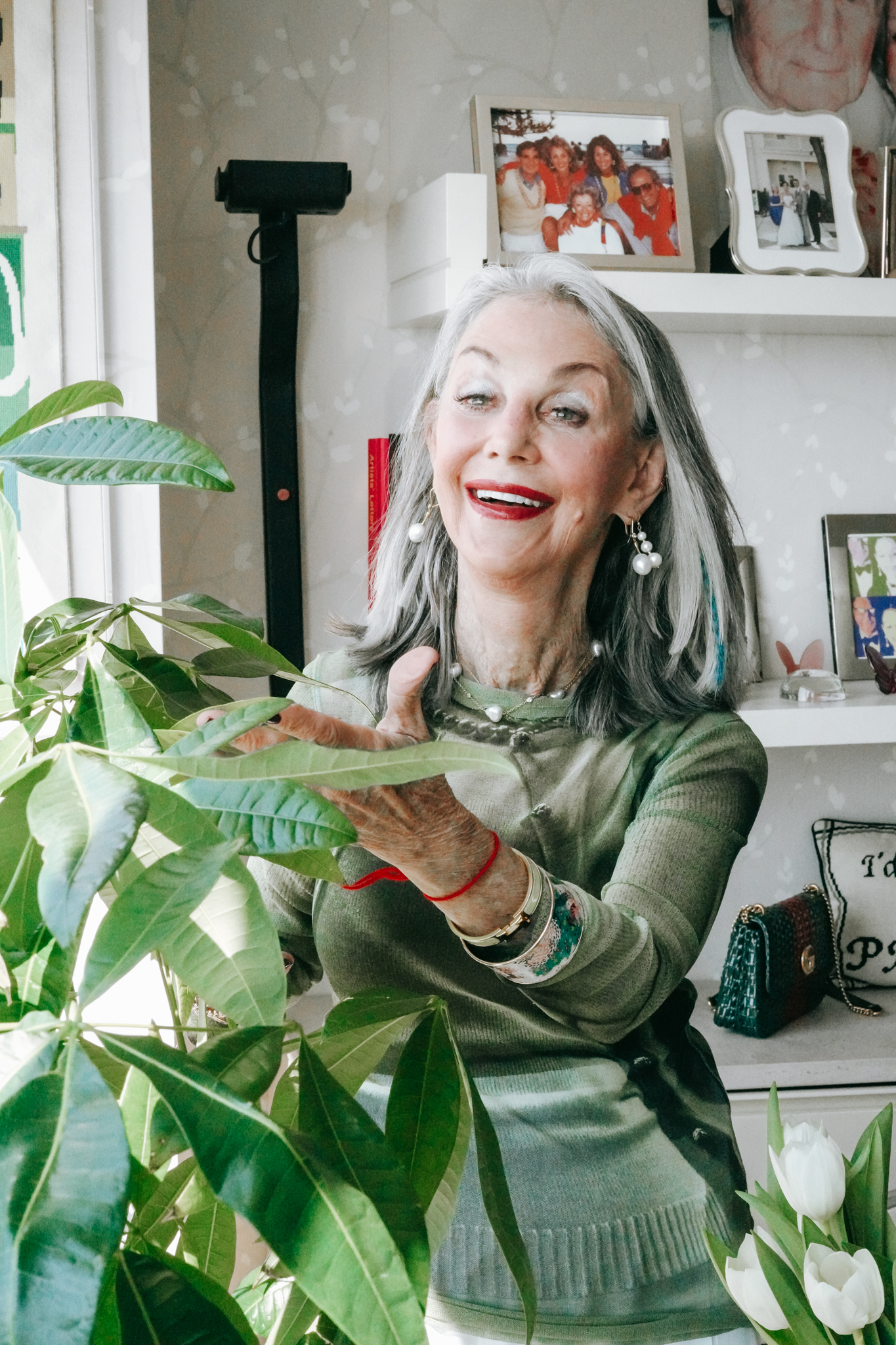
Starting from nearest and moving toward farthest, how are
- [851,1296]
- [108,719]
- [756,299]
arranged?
[108,719], [851,1296], [756,299]

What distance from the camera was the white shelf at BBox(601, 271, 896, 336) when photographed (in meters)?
1.82

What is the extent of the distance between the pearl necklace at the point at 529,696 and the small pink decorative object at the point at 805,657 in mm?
1168

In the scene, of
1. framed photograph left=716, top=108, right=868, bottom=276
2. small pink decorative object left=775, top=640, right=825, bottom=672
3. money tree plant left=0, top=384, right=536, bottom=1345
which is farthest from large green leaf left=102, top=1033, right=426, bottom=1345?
small pink decorative object left=775, top=640, right=825, bottom=672

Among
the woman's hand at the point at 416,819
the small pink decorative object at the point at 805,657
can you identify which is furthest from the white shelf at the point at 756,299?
the woman's hand at the point at 416,819

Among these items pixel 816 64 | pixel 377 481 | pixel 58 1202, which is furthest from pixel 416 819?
pixel 816 64

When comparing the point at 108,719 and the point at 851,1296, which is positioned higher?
the point at 108,719

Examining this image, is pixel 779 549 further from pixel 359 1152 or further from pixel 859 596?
pixel 359 1152

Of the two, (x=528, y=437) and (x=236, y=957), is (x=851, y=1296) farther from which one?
(x=528, y=437)

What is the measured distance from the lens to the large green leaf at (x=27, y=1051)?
0.25m

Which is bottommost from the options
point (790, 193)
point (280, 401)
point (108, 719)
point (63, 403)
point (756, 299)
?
point (108, 719)

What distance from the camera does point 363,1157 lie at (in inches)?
12.6

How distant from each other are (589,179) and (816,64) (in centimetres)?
60

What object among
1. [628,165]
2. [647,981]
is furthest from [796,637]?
[647,981]

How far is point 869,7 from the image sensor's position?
2.15m
